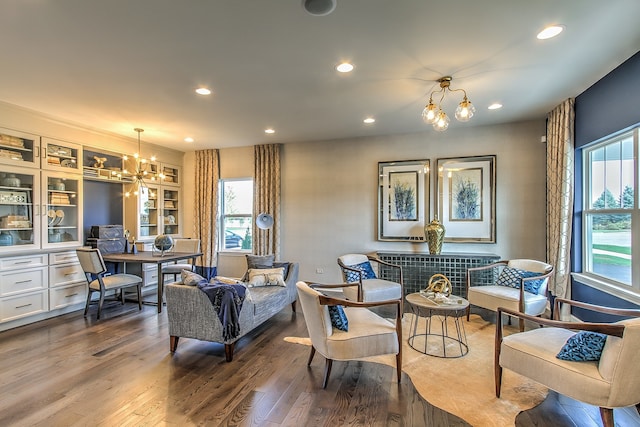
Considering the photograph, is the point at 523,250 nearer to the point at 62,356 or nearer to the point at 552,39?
the point at 552,39

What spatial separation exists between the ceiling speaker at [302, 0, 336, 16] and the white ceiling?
6 centimetres

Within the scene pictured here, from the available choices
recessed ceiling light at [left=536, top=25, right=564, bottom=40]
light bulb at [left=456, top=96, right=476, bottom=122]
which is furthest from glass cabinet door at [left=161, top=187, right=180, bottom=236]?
recessed ceiling light at [left=536, top=25, right=564, bottom=40]

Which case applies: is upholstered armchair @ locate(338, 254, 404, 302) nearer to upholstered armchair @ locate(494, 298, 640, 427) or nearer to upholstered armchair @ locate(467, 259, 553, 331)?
upholstered armchair @ locate(467, 259, 553, 331)

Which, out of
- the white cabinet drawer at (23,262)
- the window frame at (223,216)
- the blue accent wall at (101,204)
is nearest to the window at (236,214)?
the window frame at (223,216)

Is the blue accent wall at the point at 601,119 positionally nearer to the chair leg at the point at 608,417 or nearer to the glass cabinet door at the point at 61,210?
the chair leg at the point at 608,417

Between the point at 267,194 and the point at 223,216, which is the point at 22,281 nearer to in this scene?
the point at 223,216

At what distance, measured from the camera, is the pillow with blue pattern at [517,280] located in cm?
345

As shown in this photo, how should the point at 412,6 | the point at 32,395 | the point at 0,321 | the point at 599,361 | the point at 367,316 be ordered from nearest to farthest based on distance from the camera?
the point at 599,361 < the point at 412,6 < the point at 32,395 < the point at 367,316 < the point at 0,321

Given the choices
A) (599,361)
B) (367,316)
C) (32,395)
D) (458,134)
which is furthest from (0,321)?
(458,134)

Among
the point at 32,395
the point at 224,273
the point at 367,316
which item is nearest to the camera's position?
the point at 32,395

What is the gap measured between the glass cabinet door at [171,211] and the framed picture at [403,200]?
13.8ft

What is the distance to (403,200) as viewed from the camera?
5.00m

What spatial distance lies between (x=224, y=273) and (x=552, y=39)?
19.5ft

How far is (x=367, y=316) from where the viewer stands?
270 centimetres
